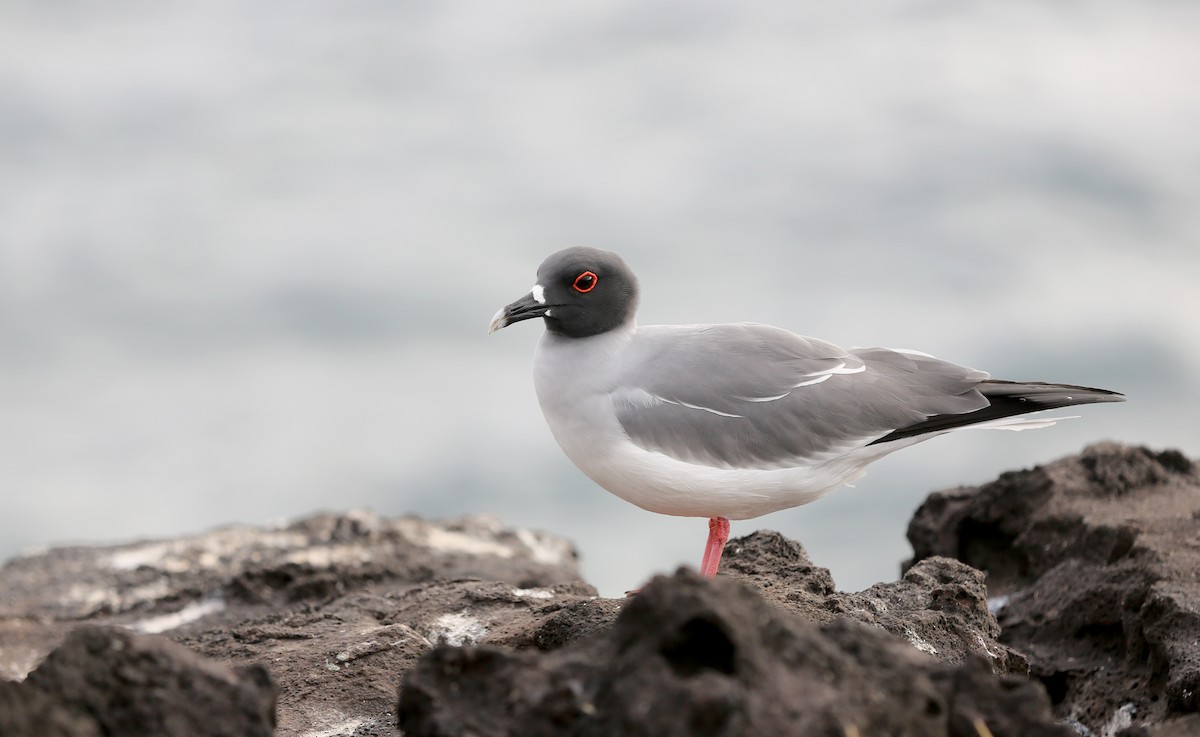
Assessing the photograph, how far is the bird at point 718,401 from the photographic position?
6.77 metres

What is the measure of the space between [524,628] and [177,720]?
→ 8.02 ft

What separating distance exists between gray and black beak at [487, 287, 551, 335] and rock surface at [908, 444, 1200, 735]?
3295 mm

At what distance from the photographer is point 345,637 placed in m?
6.79

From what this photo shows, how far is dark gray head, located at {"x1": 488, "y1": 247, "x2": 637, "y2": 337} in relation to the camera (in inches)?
278

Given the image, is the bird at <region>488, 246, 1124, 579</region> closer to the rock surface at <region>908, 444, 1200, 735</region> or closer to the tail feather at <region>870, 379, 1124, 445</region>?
the tail feather at <region>870, 379, 1124, 445</region>

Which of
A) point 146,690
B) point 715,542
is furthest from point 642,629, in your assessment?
point 715,542

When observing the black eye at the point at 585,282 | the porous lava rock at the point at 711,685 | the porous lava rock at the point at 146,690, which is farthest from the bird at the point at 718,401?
the porous lava rock at the point at 146,690

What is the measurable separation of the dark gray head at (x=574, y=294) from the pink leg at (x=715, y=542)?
50.1 inches

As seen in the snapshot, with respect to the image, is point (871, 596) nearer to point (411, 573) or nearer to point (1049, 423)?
point (1049, 423)

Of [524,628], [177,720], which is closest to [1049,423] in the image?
[524,628]

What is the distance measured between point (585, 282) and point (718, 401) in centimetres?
100

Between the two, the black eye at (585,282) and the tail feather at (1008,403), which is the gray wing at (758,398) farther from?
the black eye at (585,282)

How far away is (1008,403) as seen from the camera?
7070 mm

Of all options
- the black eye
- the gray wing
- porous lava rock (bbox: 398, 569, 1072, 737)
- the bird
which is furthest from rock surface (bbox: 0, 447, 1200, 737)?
the black eye
